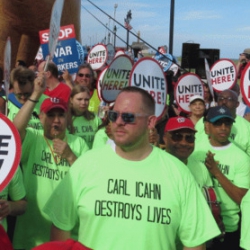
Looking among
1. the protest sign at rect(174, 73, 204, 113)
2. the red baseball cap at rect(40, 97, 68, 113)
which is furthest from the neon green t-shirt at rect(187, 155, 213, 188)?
the protest sign at rect(174, 73, 204, 113)

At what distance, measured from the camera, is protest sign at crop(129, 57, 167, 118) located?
4875 mm

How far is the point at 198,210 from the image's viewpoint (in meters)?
2.77

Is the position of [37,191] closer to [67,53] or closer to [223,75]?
[67,53]

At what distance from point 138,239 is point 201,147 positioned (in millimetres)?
1786

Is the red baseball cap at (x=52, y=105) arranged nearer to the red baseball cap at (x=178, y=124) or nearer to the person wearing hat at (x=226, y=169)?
the red baseball cap at (x=178, y=124)

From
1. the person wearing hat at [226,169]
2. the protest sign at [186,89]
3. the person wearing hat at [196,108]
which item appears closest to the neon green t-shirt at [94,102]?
the protest sign at [186,89]

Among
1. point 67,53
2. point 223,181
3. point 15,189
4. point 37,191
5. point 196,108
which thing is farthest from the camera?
point 67,53

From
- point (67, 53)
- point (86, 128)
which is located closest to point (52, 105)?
point (86, 128)

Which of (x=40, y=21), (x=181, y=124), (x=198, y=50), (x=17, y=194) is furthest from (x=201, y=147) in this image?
(x=198, y=50)

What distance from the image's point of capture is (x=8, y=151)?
2701 mm

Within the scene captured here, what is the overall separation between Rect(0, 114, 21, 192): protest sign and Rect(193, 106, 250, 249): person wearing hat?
168 centimetres

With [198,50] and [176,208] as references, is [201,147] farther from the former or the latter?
[198,50]

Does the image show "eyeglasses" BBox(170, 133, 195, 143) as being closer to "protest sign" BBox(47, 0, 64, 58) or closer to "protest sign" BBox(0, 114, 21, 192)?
"protest sign" BBox(47, 0, 64, 58)

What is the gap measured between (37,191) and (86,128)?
60.0 inches
